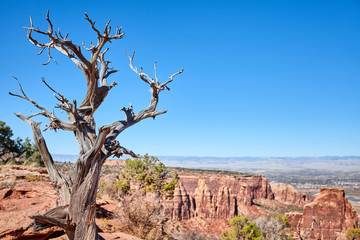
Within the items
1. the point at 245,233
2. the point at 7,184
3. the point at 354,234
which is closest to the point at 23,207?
the point at 7,184

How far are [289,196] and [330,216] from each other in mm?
45659

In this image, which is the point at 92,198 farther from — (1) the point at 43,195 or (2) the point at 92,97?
→ (1) the point at 43,195

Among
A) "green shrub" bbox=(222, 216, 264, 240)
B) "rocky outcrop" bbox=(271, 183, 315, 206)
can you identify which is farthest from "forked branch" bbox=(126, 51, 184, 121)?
"rocky outcrop" bbox=(271, 183, 315, 206)

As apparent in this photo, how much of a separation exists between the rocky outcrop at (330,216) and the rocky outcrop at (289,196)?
4316 centimetres

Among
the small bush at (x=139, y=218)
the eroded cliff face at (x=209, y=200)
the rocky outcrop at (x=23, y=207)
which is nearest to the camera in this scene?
the rocky outcrop at (x=23, y=207)

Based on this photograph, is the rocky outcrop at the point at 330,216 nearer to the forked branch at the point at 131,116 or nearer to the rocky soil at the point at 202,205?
the rocky soil at the point at 202,205

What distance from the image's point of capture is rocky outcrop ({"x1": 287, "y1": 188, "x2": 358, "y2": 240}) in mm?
45969

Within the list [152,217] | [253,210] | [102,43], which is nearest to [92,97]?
[102,43]

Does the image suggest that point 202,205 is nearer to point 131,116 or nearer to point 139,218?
point 139,218

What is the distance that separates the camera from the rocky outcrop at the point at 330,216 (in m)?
46.0

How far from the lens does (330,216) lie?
153ft

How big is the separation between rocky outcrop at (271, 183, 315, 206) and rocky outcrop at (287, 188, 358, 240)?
43160 millimetres

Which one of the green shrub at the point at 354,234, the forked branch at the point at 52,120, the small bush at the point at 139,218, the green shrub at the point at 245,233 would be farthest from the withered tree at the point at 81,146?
the green shrub at the point at 354,234

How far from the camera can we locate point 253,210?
73500 mm
